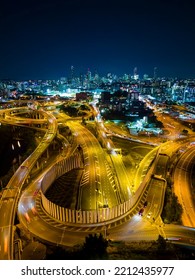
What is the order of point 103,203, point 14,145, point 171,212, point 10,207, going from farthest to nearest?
point 14,145 < point 103,203 < point 171,212 < point 10,207

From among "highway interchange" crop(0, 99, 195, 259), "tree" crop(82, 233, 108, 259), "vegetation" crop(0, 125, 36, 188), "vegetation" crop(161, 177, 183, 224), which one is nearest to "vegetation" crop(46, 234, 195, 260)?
"tree" crop(82, 233, 108, 259)

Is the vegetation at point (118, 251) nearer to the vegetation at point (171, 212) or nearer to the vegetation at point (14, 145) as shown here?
the vegetation at point (171, 212)

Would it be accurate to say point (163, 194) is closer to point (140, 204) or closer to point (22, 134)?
point (140, 204)

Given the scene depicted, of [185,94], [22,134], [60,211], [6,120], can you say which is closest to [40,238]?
[60,211]

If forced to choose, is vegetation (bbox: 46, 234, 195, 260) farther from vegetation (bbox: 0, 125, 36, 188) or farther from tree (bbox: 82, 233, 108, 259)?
vegetation (bbox: 0, 125, 36, 188)

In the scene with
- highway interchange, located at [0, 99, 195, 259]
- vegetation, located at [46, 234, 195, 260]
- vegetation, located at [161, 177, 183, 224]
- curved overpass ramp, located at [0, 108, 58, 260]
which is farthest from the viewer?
vegetation, located at [161, 177, 183, 224]

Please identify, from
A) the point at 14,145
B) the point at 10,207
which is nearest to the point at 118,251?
the point at 10,207

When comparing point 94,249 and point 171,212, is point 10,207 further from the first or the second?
point 171,212

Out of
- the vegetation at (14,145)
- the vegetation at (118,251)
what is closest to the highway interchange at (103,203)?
the vegetation at (118,251)

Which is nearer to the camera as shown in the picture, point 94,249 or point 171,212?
point 94,249

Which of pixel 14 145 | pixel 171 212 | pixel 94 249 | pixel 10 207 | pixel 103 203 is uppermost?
pixel 94 249
